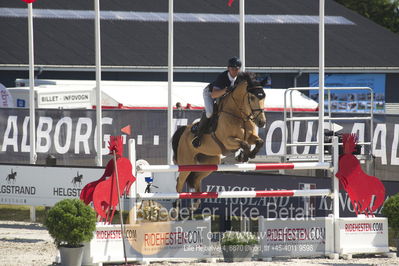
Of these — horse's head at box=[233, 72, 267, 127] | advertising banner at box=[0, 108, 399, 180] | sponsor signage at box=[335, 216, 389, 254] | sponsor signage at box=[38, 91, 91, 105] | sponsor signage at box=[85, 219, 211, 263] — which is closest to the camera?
sponsor signage at box=[85, 219, 211, 263]

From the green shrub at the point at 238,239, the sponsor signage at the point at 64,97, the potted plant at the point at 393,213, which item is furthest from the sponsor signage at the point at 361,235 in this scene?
the sponsor signage at the point at 64,97

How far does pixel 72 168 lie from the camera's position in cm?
1551

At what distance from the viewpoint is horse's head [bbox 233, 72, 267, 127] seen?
11.5 m

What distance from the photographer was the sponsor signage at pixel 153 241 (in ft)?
35.9

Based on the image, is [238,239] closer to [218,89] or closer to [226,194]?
[226,194]

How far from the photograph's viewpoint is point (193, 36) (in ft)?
126

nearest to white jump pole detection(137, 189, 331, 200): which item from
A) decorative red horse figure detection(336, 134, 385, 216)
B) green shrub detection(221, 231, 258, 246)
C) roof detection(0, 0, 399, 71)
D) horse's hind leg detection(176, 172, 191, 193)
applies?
decorative red horse figure detection(336, 134, 385, 216)

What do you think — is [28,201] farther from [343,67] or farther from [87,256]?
[343,67]

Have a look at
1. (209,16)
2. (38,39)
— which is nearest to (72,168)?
(38,39)

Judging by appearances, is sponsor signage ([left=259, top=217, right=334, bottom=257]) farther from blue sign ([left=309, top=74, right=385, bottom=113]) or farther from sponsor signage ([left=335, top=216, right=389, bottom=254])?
blue sign ([left=309, top=74, right=385, bottom=113])

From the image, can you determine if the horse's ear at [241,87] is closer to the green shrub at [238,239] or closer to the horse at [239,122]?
the horse at [239,122]

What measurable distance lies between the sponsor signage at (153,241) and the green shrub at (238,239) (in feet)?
0.74

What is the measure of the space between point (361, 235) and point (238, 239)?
5.92ft

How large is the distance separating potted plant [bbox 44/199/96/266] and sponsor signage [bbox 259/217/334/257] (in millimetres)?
2440
